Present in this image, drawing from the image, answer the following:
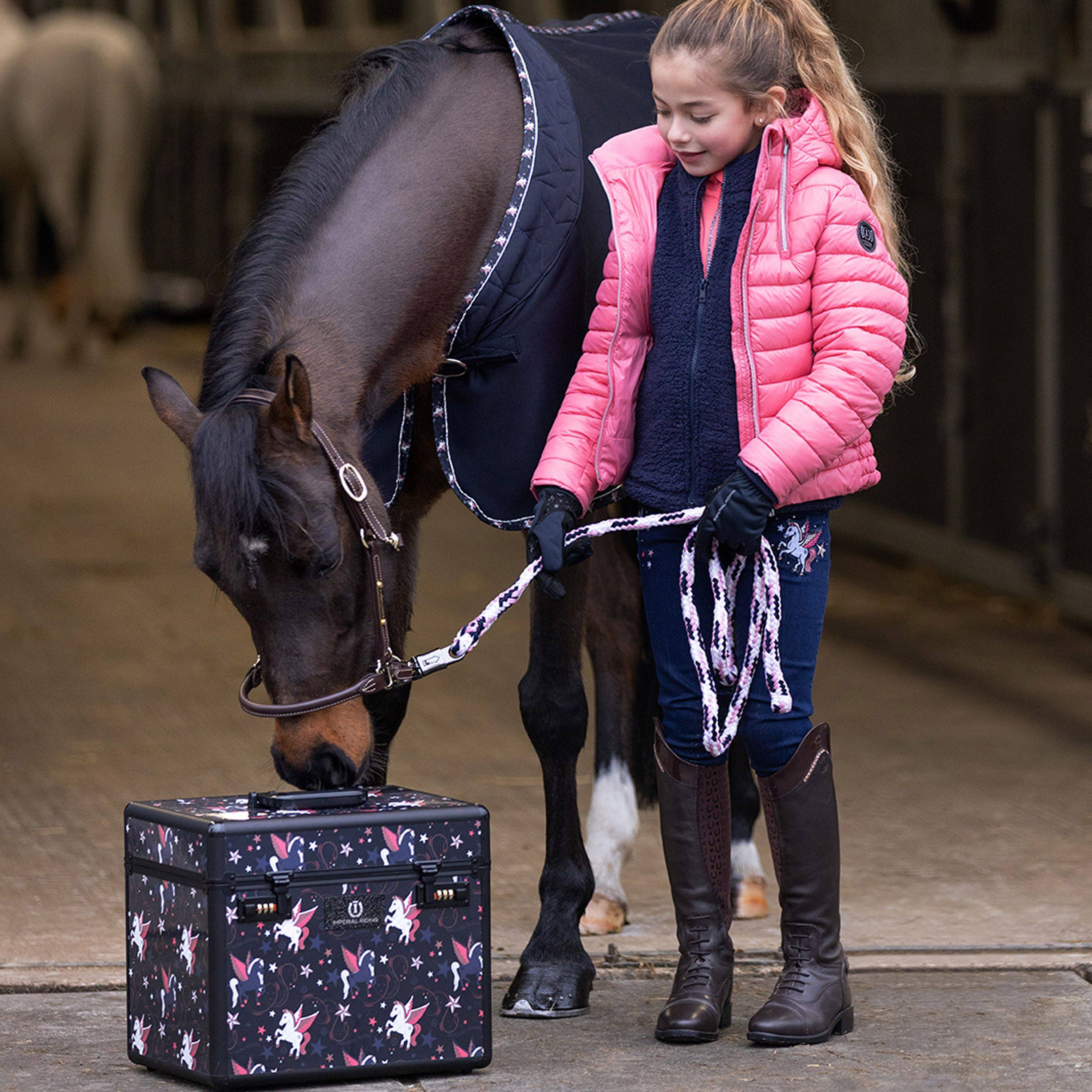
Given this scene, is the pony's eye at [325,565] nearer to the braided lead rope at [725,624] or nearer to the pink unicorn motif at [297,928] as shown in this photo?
the braided lead rope at [725,624]

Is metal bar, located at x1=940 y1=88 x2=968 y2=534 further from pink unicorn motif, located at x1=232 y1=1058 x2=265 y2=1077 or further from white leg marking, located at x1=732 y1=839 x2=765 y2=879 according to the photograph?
pink unicorn motif, located at x1=232 y1=1058 x2=265 y2=1077

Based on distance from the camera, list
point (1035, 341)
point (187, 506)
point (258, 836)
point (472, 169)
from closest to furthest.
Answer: point (258, 836) → point (472, 169) → point (1035, 341) → point (187, 506)

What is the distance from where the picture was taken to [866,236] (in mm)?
3236

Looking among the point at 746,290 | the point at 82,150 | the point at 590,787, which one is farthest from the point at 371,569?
the point at 82,150

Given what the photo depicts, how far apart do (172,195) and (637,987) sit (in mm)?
14535

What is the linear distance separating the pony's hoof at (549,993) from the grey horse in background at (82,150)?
11045 mm

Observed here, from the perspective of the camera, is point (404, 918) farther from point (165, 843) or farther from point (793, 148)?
point (793, 148)

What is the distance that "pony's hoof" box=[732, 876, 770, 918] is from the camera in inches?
165

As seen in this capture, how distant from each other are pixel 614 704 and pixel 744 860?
1.41 feet

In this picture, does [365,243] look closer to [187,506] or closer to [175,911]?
[175,911]

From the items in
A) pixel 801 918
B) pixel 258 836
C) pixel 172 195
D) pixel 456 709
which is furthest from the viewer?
pixel 172 195

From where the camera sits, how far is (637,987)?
3.73 m

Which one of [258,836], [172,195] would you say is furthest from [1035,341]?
[172,195]

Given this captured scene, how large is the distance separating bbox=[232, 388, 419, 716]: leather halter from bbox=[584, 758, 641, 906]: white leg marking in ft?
3.32
